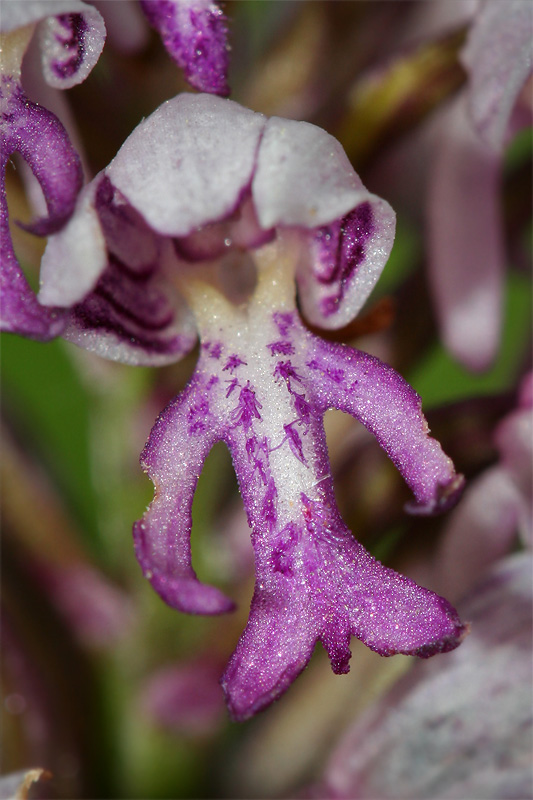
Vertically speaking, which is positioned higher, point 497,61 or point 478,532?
point 497,61

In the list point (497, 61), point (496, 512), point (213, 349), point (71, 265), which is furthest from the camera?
point (496, 512)

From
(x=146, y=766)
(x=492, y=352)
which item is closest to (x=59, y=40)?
(x=492, y=352)

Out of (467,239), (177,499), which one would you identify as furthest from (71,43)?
Answer: (467,239)

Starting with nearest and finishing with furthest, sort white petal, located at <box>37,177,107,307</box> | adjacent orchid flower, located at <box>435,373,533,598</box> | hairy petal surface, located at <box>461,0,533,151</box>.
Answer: white petal, located at <box>37,177,107,307</box>, hairy petal surface, located at <box>461,0,533,151</box>, adjacent orchid flower, located at <box>435,373,533,598</box>

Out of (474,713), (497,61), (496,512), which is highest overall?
(497,61)

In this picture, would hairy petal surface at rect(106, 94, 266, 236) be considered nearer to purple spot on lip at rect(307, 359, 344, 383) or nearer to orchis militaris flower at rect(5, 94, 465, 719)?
orchis militaris flower at rect(5, 94, 465, 719)

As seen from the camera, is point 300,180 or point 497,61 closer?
point 300,180

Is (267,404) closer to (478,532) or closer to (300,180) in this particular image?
(300,180)

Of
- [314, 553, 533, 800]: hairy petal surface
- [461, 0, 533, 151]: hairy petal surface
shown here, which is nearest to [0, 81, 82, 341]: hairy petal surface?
[461, 0, 533, 151]: hairy petal surface
